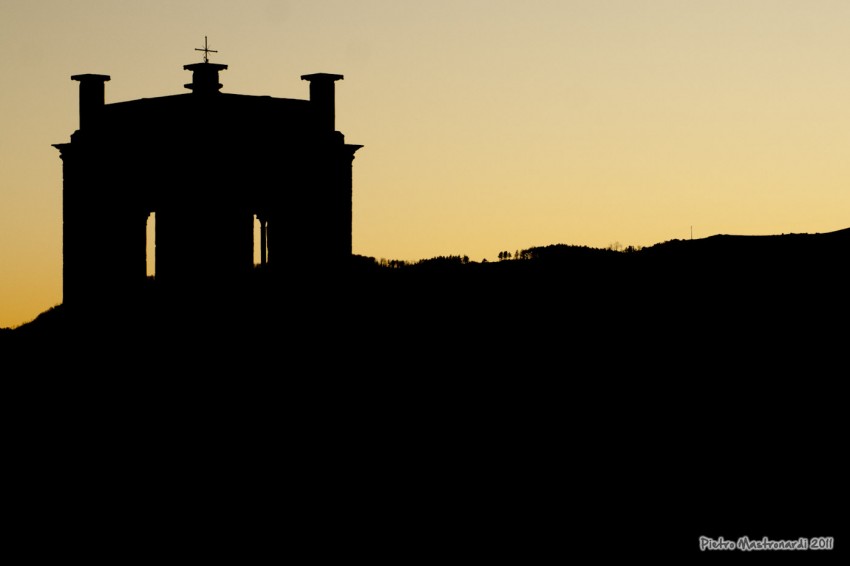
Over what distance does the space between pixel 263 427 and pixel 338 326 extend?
4.56 m

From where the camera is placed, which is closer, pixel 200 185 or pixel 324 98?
pixel 200 185

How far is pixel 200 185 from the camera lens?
31016 mm

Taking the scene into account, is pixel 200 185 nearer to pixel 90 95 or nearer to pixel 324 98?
pixel 324 98

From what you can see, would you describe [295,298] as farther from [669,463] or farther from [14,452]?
[669,463]

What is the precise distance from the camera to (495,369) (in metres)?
24.0

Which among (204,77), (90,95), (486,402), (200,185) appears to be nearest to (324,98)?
(204,77)

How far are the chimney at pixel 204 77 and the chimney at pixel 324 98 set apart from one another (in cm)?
203
